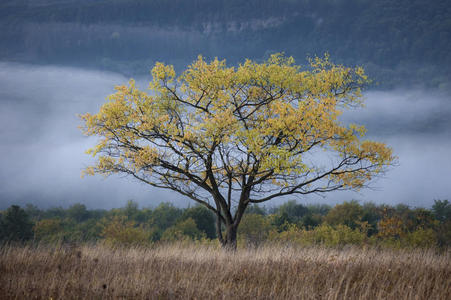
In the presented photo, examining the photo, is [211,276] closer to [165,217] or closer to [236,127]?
[236,127]

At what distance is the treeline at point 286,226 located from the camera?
41.3m

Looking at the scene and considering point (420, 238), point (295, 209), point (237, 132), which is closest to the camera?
point (237, 132)

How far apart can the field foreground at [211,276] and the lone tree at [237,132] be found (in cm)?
649

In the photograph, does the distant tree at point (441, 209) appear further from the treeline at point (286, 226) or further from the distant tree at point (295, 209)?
the distant tree at point (295, 209)

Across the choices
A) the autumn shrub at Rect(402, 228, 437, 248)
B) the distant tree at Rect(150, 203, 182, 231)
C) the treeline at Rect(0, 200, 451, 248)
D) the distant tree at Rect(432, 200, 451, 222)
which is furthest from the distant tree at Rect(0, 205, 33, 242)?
the distant tree at Rect(432, 200, 451, 222)

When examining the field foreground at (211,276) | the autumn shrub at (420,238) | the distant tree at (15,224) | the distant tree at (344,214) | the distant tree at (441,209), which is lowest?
the distant tree at (15,224)

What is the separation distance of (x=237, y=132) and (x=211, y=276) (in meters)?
9.74

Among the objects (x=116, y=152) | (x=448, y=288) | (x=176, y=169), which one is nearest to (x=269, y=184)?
(x=176, y=169)

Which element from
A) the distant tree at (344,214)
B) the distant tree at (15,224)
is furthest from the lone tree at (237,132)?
the distant tree at (15,224)

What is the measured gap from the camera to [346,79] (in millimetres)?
21906

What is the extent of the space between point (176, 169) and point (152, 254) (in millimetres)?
8034

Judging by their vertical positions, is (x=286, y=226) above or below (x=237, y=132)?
below

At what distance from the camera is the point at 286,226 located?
66.2 meters

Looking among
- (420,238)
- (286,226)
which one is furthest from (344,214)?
(420,238)
